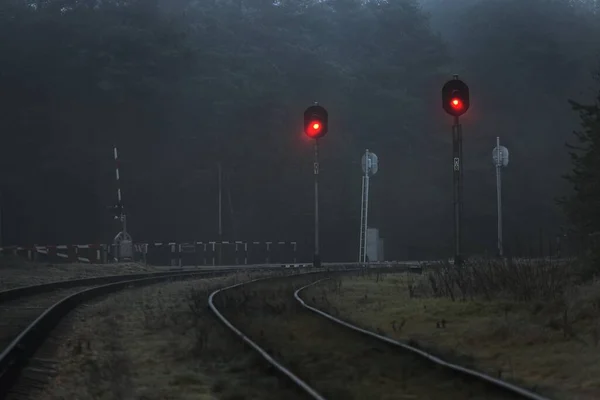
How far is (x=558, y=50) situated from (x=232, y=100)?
2849 centimetres

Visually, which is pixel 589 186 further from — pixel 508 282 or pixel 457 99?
pixel 457 99

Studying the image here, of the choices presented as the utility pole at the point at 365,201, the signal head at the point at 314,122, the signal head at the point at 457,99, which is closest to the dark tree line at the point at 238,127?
the utility pole at the point at 365,201

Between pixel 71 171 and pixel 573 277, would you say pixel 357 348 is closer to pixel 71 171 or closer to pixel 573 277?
pixel 573 277

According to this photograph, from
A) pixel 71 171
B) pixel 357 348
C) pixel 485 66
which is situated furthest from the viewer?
pixel 485 66

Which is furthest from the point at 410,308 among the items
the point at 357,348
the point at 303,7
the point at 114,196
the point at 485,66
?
the point at 485,66

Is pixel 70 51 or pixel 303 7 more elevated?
pixel 303 7

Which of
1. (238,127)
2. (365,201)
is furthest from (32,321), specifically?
(238,127)

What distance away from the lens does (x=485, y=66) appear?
212 ft

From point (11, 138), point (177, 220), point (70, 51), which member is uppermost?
point (70, 51)

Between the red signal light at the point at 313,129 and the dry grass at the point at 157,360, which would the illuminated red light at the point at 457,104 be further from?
the red signal light at the point at 313,129

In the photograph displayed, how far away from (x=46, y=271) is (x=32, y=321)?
14.8 m

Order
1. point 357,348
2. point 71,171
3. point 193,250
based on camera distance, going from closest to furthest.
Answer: point 357,348, point 193,250, point 71,171

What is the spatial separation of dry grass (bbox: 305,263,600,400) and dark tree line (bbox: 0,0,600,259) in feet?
78.3

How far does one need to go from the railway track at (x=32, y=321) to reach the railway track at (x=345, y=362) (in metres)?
2.30
